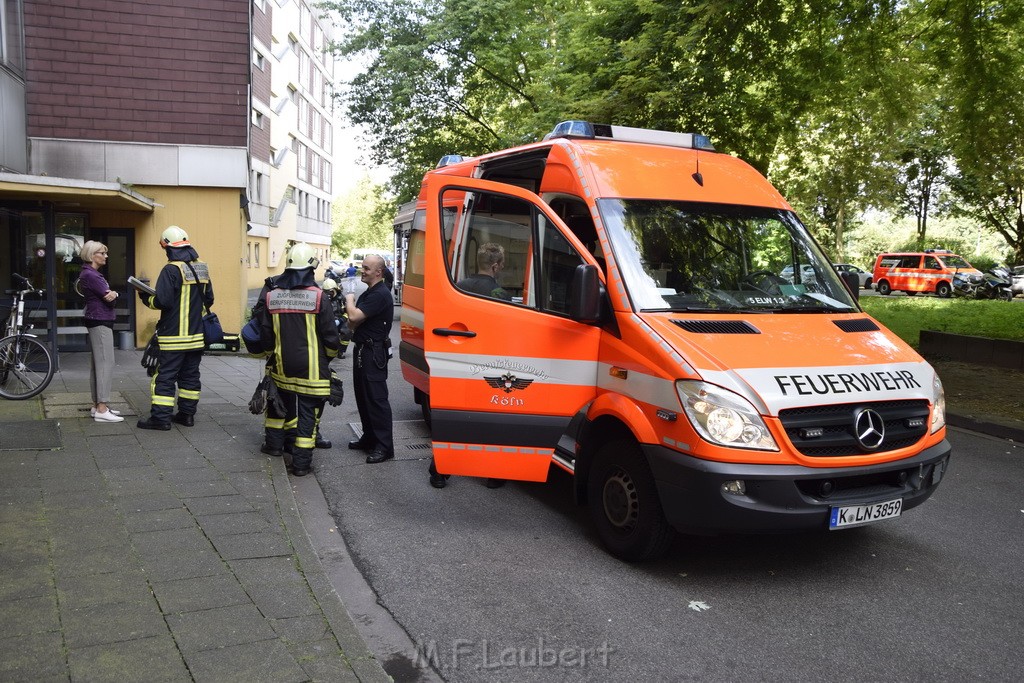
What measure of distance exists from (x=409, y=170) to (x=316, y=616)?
26962mm

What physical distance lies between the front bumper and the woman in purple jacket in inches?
211

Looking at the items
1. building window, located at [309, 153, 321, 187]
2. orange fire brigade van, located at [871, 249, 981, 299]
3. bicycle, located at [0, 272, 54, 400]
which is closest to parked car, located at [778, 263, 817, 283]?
bicycle, located at [0, 272, 54, 400]

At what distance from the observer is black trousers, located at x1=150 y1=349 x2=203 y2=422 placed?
7324 mm

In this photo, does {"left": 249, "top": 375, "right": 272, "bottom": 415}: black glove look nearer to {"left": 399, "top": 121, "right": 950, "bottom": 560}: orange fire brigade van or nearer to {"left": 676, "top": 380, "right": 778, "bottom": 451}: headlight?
{"left": 399, "top": 121, "right": 950, "bottom": 560}: orange fire brigade van

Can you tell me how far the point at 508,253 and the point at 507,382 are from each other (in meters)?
1.03

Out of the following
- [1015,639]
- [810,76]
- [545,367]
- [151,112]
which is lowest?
[1015,639]

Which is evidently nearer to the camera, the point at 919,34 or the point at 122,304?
the point at 919,34

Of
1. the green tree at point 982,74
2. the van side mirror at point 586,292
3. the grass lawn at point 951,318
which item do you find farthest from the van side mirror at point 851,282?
the grass lawn at point 951,318

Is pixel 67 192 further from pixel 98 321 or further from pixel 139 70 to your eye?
pixel 139 70

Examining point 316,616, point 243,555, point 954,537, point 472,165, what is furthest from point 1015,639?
point 472,165

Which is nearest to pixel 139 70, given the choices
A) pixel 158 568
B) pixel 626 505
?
pixel 158 568

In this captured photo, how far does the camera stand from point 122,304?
1421cm

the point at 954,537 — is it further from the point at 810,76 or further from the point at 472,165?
the point at 810,76

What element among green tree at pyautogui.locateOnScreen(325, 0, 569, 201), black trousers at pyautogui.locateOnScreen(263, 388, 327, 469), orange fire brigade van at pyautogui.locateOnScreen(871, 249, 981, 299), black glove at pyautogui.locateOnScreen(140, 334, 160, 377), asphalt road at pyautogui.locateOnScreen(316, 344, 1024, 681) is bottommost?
asphalt road at pyautogui.locateOnScreen(316, 344, 1024, 681)
